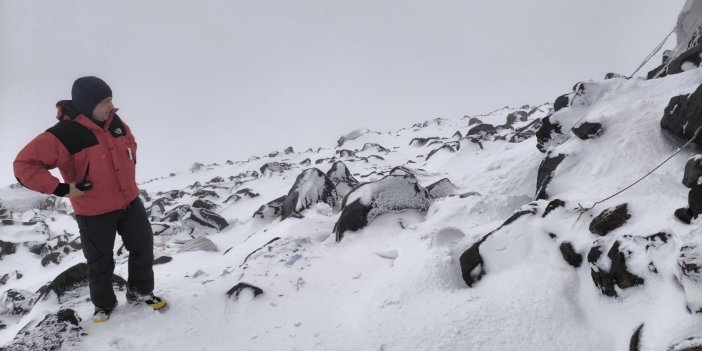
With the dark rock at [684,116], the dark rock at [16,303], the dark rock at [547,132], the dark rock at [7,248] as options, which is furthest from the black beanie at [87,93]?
the dark rock at [7,248]

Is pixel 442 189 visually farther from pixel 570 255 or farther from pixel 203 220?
pixel 203 220

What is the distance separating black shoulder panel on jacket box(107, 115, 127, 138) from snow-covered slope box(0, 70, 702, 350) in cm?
179

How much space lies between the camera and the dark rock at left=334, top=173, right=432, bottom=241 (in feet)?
20.3

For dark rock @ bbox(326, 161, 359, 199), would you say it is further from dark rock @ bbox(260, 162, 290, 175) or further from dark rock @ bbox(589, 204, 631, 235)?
dark rock @ bbox(260, 162, 290, 175)

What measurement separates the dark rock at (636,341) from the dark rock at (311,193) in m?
6.55

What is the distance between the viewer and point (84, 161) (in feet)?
11.6

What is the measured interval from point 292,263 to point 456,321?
8.63 feet

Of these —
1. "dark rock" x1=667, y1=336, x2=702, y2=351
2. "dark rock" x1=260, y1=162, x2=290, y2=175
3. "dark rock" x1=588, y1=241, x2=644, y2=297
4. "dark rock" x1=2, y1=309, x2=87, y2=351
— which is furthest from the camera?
"dark rock" x1=260, y1=162, x2=290, y2=175

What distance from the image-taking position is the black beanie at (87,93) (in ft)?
11.4

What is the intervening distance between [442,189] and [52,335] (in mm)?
6025

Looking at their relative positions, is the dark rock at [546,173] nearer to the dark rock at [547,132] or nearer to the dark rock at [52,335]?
the dark rock at [547,132]

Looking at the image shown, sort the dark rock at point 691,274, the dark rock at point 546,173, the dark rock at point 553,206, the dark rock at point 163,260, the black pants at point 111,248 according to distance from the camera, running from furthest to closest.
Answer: the dark rock at point 163,260
the dark rock at point 546,173
the dark rock at point 553,206
the black pants at point 111,248
the dark rock at point 691,274

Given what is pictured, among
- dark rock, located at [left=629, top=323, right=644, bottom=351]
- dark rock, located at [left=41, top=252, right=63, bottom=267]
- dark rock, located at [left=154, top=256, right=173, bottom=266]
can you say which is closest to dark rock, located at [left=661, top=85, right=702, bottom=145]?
dark rock, located at [left=629, top=323, right=644, bottom=351]

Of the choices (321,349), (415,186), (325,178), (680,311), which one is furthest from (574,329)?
(325,178)
